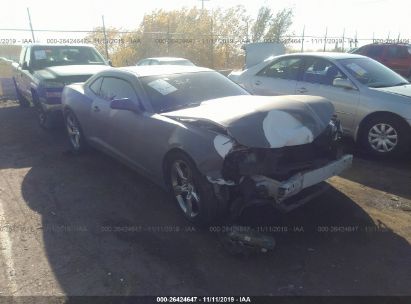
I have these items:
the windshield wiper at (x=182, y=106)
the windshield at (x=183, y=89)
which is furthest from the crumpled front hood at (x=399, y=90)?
the windshield wiper at (x=182, y=106)

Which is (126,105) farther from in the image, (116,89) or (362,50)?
(362,50)

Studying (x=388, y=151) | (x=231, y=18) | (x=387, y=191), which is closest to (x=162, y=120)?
(x=387, y=191)

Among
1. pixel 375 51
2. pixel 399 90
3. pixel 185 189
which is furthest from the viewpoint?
pixel 375 51

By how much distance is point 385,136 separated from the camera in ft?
18.5

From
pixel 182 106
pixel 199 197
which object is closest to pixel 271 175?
pixel 199 197

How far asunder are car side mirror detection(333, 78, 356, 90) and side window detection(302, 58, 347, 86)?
0.16m

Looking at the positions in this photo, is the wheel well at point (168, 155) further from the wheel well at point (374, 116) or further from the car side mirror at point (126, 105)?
the wheel well at point (374, 116)

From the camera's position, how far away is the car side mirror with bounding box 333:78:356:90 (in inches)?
232

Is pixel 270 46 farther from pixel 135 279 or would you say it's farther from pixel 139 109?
pixel 135 279

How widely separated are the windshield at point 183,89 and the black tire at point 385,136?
7.35ft

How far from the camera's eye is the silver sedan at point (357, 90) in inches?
217

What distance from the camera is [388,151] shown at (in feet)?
18.5

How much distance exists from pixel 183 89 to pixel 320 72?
300cm

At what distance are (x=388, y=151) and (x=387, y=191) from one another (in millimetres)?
1242
